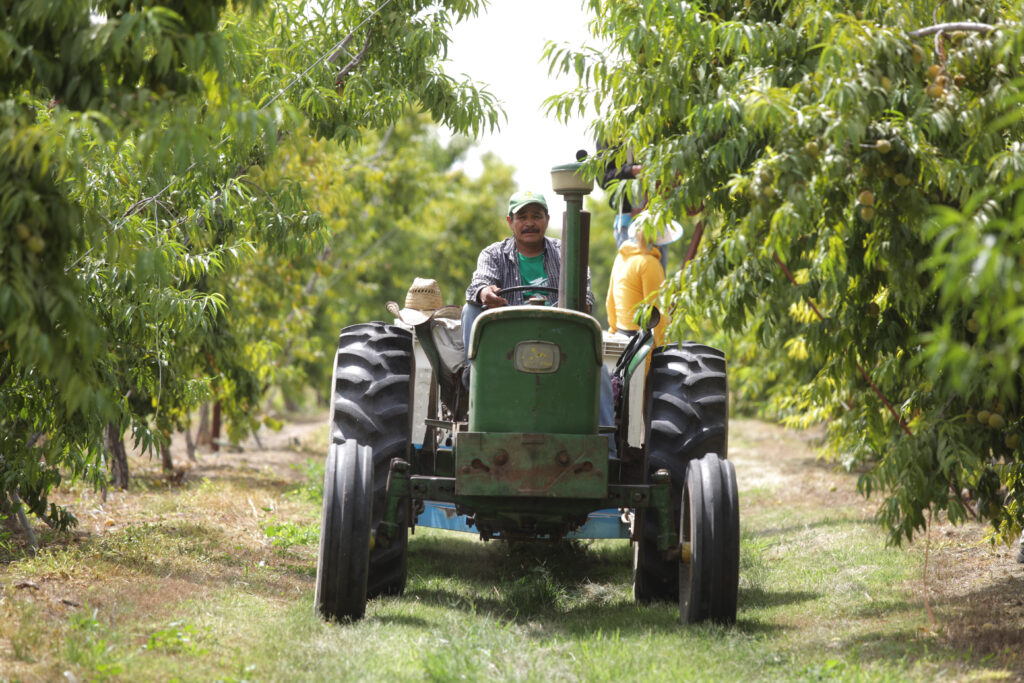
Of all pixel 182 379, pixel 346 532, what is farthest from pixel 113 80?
pixel 182 379

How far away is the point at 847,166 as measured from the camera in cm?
431

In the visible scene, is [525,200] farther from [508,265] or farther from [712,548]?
[712,548]

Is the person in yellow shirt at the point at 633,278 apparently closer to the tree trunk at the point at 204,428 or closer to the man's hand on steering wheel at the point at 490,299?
the man's hand on steering wheel at the point at 490,299

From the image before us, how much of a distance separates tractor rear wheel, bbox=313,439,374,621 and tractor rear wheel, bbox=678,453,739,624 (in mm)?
1521

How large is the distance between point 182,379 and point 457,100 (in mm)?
2996

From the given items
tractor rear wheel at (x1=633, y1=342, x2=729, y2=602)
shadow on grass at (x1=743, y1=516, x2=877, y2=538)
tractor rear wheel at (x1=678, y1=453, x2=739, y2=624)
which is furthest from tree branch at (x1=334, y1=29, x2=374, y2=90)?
shadow on grass at (x1=743, y1=516, x2=877, y2=538)

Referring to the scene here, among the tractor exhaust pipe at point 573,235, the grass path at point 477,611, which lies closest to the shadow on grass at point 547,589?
the grass path at point 477,611

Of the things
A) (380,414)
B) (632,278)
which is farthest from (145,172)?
(632,278)

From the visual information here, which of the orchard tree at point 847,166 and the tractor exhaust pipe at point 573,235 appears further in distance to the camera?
the tractor exhaust pipe at point 573,235

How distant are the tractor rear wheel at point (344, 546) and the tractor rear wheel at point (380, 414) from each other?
628 millimetres

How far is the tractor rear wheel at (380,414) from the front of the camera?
5832mm

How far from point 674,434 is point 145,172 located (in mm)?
3034

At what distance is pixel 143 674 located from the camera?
13.3ft

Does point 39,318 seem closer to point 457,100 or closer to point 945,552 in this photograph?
point 457,100
